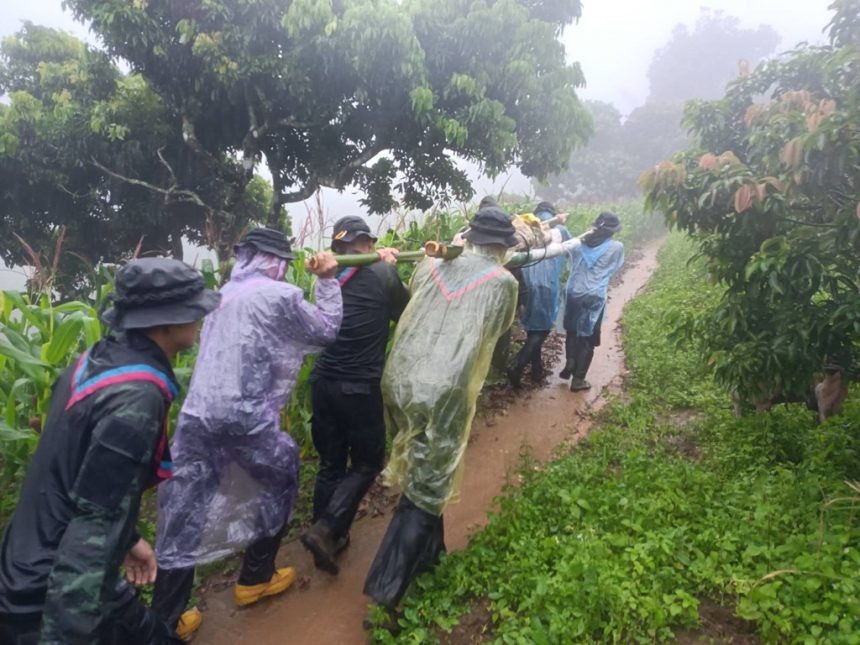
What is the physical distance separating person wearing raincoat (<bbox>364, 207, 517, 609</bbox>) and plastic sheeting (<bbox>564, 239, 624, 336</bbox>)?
2936mm

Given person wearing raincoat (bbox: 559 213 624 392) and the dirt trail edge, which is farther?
person wearing raincoat (bbox: 559 213 624 392)

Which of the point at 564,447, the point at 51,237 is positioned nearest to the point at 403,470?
the point at 564,447

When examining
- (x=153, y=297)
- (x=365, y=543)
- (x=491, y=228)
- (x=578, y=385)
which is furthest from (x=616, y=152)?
(x=153, y=297)

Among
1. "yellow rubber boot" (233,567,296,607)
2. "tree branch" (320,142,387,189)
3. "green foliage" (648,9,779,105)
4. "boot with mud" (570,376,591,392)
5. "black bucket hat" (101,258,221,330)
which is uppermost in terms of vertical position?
"green foliage" (648,9,779,105)

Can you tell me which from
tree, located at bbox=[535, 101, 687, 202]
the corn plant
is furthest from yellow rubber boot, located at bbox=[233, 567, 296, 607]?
tree, located at bbox=[535, 101, 687, 202]

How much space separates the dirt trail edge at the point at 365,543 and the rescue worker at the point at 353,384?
0.19m

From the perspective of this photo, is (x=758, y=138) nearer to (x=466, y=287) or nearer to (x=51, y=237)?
(x=466, y=287)

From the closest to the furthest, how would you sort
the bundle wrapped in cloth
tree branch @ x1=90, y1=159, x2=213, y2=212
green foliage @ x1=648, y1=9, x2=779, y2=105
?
the bundle wrapped in cloth < tree branch @ x1=90, y1=159, x2=213, y2=212 < green foliage @ x1=648, y1=9, x2=779, y2=105

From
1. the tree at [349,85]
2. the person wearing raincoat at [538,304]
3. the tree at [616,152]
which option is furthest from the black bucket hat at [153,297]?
the tree at [616,152]

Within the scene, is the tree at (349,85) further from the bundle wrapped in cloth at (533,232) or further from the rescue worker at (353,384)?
the rescue worker at (353,384)

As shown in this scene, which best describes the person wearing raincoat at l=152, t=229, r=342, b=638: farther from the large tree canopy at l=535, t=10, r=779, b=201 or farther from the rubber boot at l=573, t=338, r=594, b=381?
the large tree canopy at l=535, t=10, r=779, b=201

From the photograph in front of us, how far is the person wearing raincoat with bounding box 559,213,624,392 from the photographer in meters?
5.60

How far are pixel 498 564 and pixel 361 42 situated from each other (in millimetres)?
6144

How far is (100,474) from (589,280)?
16.1ft
